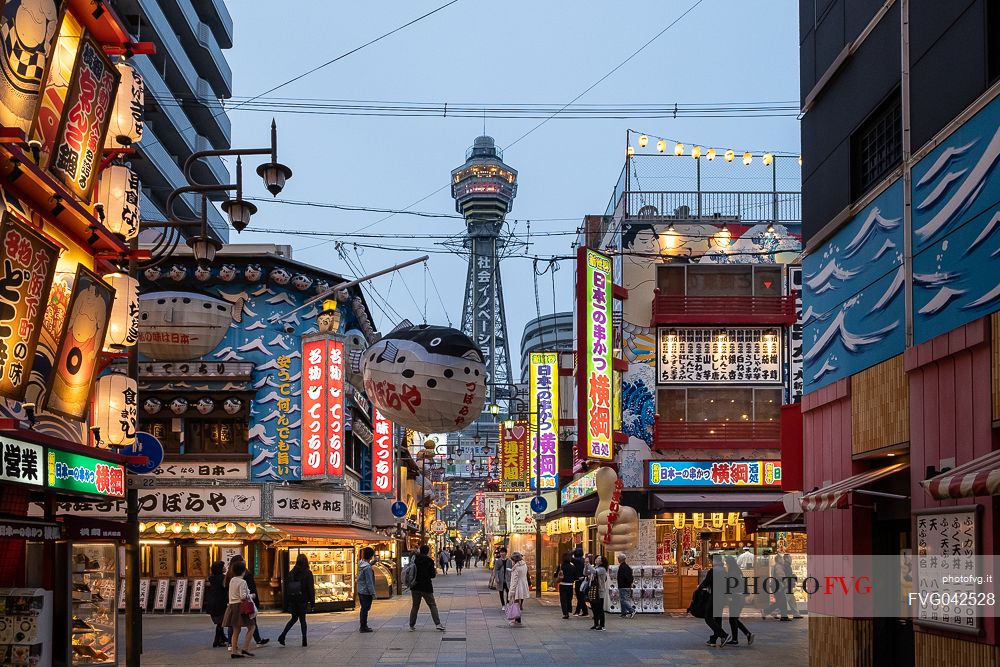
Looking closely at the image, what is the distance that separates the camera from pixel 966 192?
503 inches

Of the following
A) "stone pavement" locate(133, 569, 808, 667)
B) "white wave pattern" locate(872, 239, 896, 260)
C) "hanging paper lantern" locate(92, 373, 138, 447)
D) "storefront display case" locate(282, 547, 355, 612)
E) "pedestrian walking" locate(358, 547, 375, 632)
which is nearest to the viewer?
"white wave pattern" locate(872, 239, 896, 260)

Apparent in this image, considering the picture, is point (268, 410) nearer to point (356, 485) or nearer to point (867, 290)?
point (356, 485)

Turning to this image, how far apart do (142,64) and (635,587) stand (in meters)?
35.6

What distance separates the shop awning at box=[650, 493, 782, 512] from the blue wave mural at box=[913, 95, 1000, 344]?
66.0 ft

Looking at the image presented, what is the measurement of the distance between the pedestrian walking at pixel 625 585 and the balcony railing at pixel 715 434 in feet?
15.7

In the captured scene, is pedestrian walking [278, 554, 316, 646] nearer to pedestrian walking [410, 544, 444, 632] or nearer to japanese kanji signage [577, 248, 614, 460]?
pedestrian walking [410, 544, 444, 632]

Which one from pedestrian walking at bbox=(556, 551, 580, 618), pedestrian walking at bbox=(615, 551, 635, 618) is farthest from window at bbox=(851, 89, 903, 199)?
pedestrian walking at bbox=(556, 551, 580, 618)

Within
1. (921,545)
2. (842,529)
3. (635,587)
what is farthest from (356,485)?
(921,545)

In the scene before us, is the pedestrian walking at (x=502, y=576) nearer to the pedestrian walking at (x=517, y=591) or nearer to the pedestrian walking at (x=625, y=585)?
the pedestrian walking at (x=625, y=585)

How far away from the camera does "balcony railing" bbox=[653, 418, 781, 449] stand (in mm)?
35031

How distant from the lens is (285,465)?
111ft

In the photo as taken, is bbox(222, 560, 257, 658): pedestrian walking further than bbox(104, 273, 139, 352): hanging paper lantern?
Yes

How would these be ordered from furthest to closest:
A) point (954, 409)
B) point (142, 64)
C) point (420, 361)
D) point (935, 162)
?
point (142, 64), point (420, 361), point (935, 162), point (954, 409)

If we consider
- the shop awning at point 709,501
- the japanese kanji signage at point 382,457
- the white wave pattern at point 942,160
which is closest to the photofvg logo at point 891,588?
the white wave pattern at point 942,160
